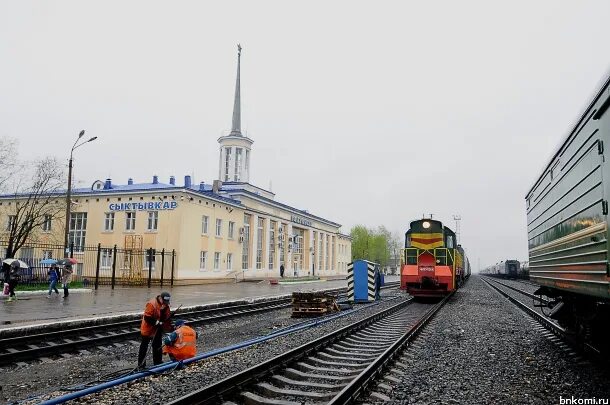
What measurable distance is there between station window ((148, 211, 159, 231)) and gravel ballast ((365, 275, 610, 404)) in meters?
25.9

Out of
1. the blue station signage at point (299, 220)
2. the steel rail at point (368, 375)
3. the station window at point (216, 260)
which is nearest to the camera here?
the steel rail at point (368, 375)

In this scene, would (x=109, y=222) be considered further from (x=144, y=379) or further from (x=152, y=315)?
(x=144, y=379)

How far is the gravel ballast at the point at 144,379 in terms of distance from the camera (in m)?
5.92

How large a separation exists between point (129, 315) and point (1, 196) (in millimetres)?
31292

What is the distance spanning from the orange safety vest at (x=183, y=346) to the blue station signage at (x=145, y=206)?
25896mm

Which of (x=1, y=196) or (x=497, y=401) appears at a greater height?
(x=1, y=196)

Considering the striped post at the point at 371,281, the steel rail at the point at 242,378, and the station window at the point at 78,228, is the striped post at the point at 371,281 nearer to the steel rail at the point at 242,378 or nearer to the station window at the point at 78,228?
the steel rail at the point at 242,378

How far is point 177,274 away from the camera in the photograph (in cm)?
3158

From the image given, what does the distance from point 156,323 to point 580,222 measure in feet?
22.1

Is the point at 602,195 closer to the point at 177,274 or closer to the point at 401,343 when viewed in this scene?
the point at 401,343

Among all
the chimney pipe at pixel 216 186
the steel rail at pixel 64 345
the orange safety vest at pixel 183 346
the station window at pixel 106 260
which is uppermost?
the chimney pipe at pixel 216 186

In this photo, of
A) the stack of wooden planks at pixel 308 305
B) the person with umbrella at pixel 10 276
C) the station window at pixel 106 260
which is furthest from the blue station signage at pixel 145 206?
the stack of wooden planks at pixel 308 305

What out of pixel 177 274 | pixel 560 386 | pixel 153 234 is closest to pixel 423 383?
pixel 560 386

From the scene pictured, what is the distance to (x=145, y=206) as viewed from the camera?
33531 mm
